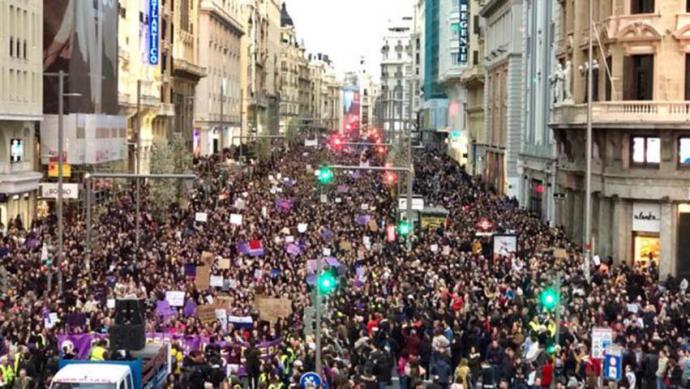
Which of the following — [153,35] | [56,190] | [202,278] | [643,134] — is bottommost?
[202,278]

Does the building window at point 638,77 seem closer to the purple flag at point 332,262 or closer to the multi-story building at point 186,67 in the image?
the purple flag at point 332,262

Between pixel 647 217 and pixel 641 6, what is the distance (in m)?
7.38

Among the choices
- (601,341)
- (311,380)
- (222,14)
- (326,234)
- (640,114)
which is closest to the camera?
(311,380)

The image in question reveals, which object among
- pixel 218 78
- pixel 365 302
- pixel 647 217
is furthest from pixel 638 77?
pixel 218 78

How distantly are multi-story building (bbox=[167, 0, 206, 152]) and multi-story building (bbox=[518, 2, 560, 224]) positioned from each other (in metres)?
35.2

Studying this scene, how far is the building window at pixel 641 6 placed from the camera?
164 feet

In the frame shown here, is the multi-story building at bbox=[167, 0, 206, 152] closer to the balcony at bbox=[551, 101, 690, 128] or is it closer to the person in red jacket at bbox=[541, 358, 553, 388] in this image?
the balcony at bbox=[551, 101, 690, 128]

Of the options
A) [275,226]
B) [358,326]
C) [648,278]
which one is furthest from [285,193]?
[358,326]

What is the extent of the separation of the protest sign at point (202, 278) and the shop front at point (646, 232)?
53.9 ft

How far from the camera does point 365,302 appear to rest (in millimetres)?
33844

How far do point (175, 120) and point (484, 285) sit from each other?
71.2m

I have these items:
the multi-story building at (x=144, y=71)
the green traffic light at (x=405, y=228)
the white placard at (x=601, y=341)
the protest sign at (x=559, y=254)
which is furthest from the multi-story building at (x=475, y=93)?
the white placard at (x=601, y=341)

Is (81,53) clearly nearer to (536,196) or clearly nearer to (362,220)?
(362,220)

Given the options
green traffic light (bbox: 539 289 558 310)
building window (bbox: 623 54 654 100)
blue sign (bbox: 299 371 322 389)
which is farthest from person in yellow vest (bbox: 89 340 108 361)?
building window (bbox: 623 54 654 100)
